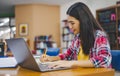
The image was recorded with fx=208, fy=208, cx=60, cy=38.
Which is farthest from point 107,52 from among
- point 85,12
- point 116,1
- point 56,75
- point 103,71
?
point 116,1

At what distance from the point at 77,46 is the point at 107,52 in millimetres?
364

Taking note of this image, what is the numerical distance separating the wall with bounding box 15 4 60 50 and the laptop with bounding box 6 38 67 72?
7.27 m

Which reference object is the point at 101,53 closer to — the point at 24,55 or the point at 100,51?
the point at 100,51

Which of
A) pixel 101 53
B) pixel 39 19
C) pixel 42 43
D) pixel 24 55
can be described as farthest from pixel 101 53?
pixel 39 19

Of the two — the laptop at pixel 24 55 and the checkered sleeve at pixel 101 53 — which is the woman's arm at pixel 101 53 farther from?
the laptop at pixel 24 55

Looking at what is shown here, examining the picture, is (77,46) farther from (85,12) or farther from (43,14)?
(43,14)

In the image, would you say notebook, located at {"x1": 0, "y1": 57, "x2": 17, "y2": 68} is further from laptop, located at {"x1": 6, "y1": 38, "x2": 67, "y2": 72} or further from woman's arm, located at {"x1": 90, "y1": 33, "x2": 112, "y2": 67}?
woman's arm, located at {"x1": 90, "y1": 33, "x2": 112, "y2": 67}

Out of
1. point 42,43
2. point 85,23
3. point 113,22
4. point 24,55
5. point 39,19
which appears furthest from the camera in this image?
point 39,19

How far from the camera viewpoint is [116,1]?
6.02 metres

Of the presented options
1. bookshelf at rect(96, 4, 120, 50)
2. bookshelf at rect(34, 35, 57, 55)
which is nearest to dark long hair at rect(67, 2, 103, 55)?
bookshelf at rect(96, 4, 120, 50)

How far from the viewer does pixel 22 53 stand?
1.19 meters

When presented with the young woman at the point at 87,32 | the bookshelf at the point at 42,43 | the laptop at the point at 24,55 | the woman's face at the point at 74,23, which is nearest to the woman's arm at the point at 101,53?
the young woman at the point at 87,32

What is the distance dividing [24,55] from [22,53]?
21mm

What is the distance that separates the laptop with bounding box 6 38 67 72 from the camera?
42.9 inches
